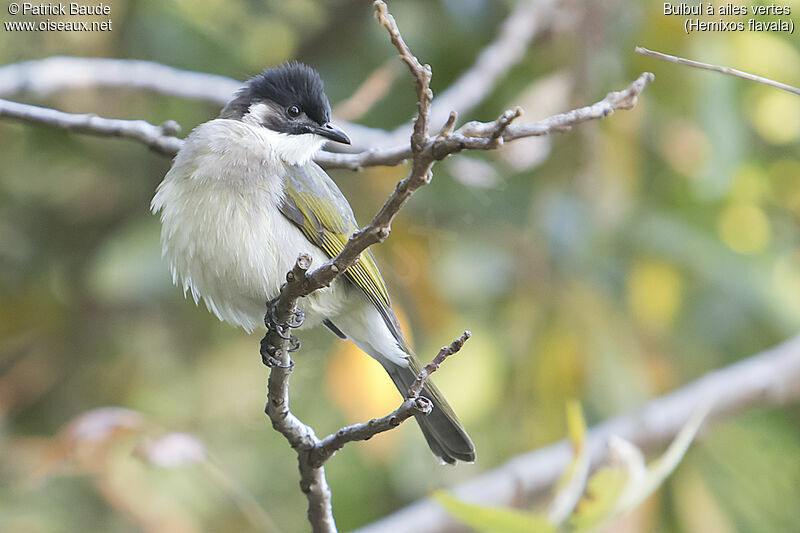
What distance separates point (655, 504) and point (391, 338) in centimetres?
205

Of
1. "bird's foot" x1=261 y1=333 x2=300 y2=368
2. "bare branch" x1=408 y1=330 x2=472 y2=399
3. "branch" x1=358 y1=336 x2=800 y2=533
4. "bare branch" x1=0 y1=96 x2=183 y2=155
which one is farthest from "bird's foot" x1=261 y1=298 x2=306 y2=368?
"branch" x1=358 y1=336 x2=800 y2=533

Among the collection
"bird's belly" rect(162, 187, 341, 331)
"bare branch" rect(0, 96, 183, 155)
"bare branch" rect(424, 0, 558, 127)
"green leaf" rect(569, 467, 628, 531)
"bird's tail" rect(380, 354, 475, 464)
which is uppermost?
"bare branch" rect(424, 0, 558, 127)

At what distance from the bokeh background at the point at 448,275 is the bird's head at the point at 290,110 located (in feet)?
3.80

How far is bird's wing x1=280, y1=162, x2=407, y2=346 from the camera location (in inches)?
97.6

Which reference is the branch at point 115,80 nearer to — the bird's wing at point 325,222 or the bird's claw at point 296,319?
the bird's wing at point 325,222

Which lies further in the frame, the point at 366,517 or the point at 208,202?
the point at 366,517

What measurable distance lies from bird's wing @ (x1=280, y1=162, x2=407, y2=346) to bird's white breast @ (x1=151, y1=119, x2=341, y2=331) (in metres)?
0.03

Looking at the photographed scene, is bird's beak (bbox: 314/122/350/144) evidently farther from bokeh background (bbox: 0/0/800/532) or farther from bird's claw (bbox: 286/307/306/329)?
bokeh background (bbox: 0/0/800/532)

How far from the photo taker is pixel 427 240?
419 centimetres

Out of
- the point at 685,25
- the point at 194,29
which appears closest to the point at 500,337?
the point at 685,25

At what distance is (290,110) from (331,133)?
0.24m

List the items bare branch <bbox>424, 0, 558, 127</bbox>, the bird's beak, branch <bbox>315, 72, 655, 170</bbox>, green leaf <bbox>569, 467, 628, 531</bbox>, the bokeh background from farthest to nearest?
the bokeh background < bare branch <bbox>424, 0, 558, 127</bbox> < the bird's beak < green leaf <bbox>569, 467, 628, 531</bbox> < branch <bbox>315, 72, 655, 170</bbox>

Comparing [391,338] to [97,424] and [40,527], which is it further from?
[40,527]

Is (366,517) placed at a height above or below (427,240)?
below
